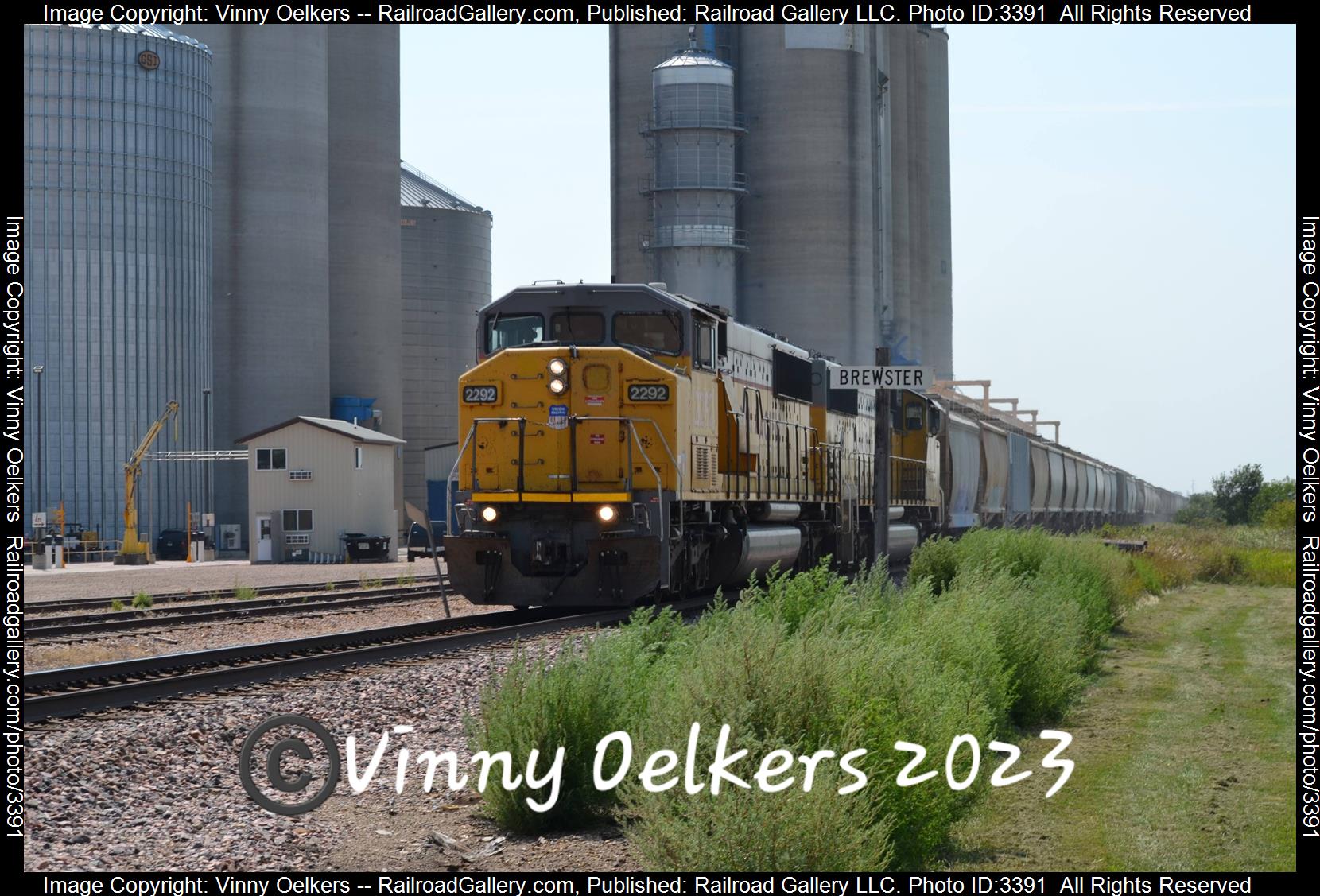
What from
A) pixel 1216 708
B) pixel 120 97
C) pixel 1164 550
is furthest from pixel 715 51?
pixel 1216 708

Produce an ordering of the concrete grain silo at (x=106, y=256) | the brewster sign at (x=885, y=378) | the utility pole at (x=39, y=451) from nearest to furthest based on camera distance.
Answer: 1. the brewster sign at (x=885, y=378)
2. the utility pole at (x=39, y=451)
3. the concrete grain silo at (x=106, y=256)

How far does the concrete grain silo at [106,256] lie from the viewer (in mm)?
55625

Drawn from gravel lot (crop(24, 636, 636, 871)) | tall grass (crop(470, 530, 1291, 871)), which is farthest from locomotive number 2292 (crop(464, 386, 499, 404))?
gravel lot (crop(24, 636, 636, 871))

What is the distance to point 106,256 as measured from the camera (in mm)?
57031

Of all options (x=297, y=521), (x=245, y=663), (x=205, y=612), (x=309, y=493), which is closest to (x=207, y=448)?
(x=297, y=521)

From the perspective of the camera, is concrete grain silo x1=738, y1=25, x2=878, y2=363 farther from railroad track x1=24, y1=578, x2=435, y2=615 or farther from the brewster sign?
the brewster sign

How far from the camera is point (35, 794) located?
304 inches

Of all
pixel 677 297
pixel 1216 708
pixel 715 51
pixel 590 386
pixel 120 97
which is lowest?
pixel 1216 708

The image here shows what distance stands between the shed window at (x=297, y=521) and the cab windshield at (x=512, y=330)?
28.8 metres

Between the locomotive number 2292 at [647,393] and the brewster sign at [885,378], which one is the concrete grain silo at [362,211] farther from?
the brewster sign at [885,378]

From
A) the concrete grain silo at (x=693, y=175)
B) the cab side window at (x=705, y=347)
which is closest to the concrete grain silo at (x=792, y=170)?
the concrete grain silo at (x=693, y=175)
